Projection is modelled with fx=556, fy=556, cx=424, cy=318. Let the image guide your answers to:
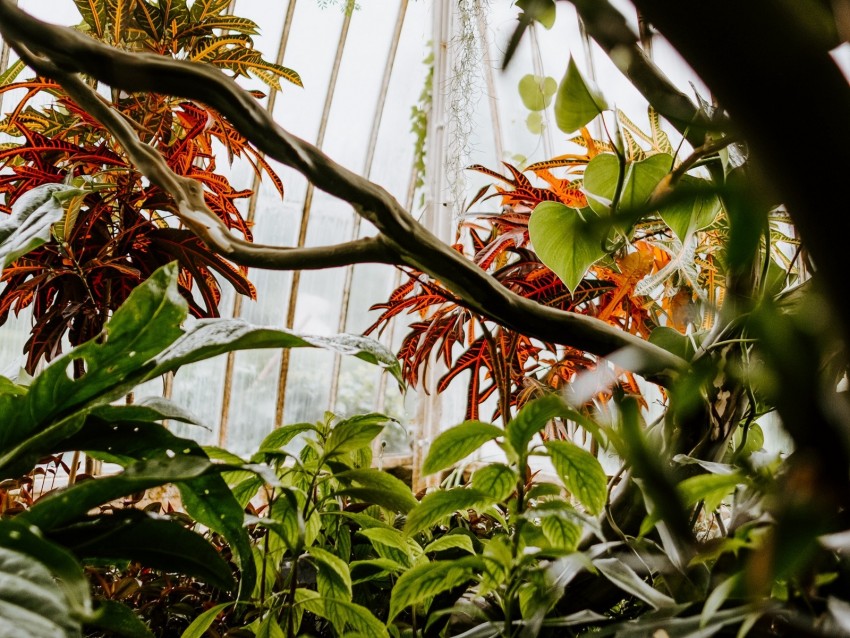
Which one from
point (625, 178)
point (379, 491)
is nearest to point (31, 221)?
point (379, 491)

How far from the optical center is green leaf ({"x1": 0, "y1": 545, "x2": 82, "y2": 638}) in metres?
0.33

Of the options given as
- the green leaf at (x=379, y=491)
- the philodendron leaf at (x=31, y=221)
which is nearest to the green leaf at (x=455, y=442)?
the green leaf at (x=379, y=491)

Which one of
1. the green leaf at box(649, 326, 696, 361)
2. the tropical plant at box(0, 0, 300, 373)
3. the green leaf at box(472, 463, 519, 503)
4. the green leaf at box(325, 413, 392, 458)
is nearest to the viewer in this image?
the green leaf at box(472, 463, 519, 503)

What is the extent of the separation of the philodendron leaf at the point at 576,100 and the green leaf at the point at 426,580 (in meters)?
Answer: 0.42

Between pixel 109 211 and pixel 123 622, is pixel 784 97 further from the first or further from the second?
pixel 109 211

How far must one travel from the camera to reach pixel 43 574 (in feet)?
1.20

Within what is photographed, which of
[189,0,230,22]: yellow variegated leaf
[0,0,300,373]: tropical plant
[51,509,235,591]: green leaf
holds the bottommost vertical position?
[51,509,235,591]: green leaf

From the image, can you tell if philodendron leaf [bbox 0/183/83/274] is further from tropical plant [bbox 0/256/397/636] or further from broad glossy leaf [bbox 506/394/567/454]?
broad glossy leaf [bbox 506/394/567/454]

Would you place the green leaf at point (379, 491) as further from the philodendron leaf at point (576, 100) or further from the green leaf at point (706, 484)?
the philodendron leaf at point (576, 100)

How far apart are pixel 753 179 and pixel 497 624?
0.48m

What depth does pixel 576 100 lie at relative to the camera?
19.2 inches

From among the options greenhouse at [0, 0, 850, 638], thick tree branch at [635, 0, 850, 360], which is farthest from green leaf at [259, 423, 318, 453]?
thick tree branch at [635, 0, 850, 360]

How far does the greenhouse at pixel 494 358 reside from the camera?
0.18 meters

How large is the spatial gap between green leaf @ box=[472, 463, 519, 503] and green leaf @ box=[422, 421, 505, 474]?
1.2 inches
